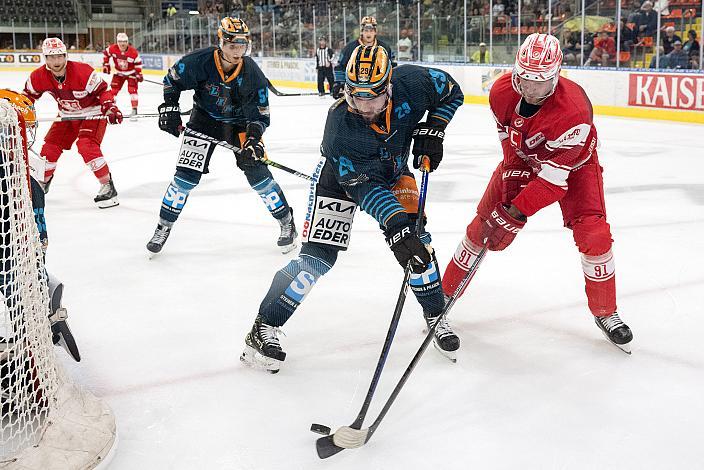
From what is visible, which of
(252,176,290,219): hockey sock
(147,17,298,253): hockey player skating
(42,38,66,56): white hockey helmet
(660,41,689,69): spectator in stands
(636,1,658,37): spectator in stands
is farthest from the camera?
(636,1,658,37): spectator in stands

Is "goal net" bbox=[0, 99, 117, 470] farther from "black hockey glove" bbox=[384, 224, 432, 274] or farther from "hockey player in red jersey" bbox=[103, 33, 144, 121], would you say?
"hockey player in red jersey" bbox=[103, 33, 144, 121]

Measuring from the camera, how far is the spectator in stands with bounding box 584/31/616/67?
29.0 feet

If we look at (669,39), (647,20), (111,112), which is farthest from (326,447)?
(647,20)

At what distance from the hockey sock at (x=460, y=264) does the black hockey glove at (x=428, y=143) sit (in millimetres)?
454

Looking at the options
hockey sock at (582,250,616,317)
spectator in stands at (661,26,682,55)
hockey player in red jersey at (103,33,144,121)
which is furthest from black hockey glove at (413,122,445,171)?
hockey player in red jersey at (103,33,144,121)

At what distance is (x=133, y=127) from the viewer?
9.21m

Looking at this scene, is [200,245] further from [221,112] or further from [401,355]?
[401,355]

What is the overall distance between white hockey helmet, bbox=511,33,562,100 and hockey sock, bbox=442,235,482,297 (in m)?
0.67

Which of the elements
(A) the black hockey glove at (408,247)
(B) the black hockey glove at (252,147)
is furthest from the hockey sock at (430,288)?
(B) the black hockey glove at (252,147)

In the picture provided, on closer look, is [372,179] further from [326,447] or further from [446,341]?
[326,447]

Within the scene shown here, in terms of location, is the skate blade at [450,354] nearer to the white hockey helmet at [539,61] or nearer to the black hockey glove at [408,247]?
the black hockey glove at [408,247]

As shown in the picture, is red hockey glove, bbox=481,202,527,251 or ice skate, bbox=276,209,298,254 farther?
ice skate, bbox=276,209,298,254

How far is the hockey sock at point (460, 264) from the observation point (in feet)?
9.12

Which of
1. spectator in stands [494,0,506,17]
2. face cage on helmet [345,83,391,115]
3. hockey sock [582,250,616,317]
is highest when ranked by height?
spectator in stands [494,0,506,17]
